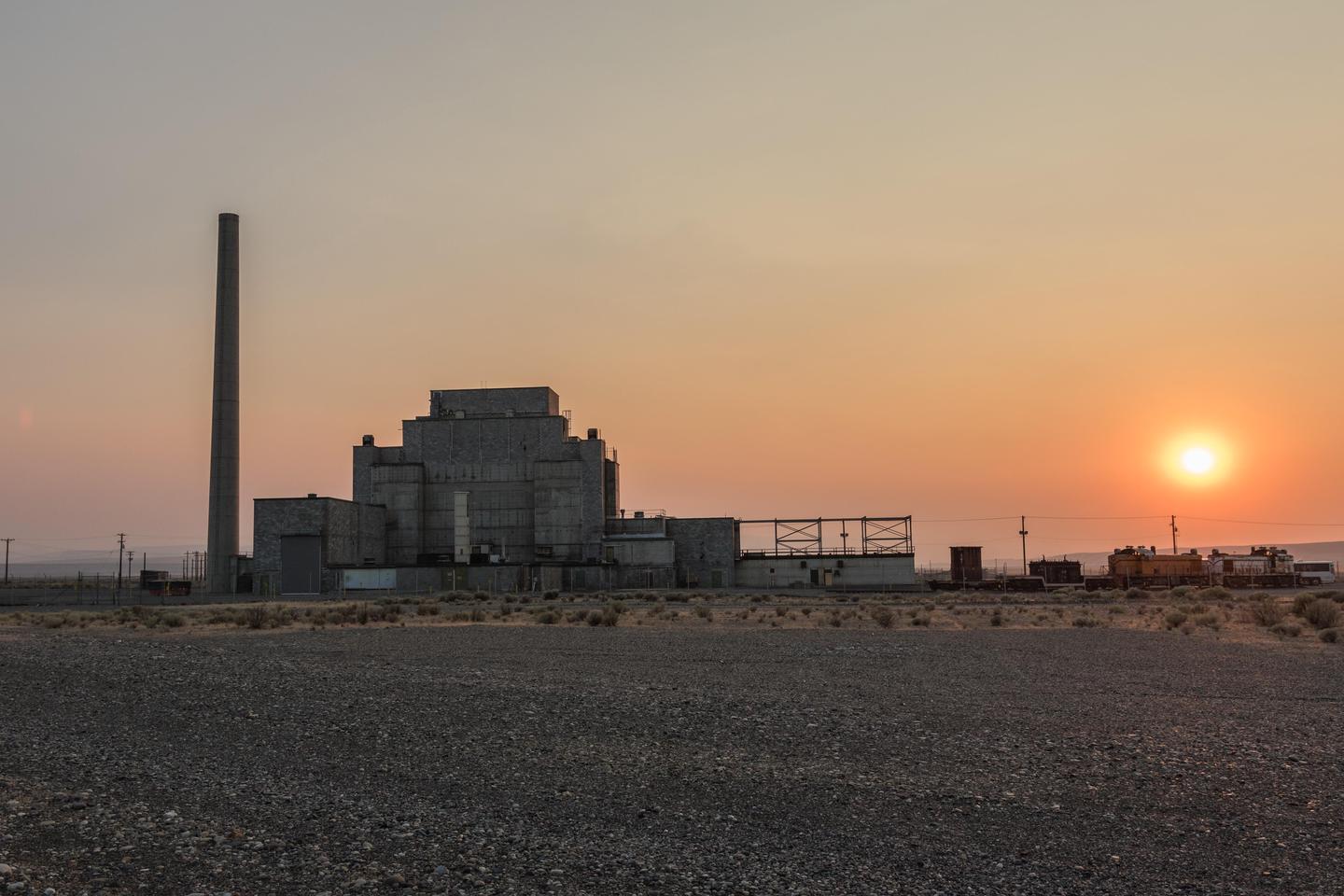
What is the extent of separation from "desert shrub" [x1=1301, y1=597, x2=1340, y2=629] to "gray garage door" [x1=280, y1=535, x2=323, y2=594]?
58.9 m

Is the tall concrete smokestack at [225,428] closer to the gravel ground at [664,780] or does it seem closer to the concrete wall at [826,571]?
the concrete wall at [826,571]

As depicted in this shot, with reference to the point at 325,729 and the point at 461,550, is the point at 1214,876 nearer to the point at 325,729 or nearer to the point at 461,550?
the point at 325,729

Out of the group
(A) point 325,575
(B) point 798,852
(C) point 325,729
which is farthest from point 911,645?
(A) point 325,575

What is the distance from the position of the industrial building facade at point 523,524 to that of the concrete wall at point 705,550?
0.31 feet

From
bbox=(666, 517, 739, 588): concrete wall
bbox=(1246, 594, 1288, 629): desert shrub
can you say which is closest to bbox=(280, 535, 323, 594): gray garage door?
bbox=(666, 517, 739, 588): concrete wall

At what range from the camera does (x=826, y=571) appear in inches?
3285

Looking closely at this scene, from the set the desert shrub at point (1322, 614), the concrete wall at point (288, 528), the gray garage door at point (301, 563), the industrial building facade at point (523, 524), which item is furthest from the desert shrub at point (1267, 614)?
the gray garage door at point (301, 563)

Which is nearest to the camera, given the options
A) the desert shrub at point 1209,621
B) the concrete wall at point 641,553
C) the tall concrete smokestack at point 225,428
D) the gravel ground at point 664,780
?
the gravel ground at point 664,780

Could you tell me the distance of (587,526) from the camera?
3233 inches

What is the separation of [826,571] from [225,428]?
152 feet

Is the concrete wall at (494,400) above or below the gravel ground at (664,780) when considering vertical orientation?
above

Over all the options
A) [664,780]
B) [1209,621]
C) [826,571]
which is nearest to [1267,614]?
[1209,621]

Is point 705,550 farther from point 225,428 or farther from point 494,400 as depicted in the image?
point 225,428

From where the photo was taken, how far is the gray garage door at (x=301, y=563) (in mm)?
72750
